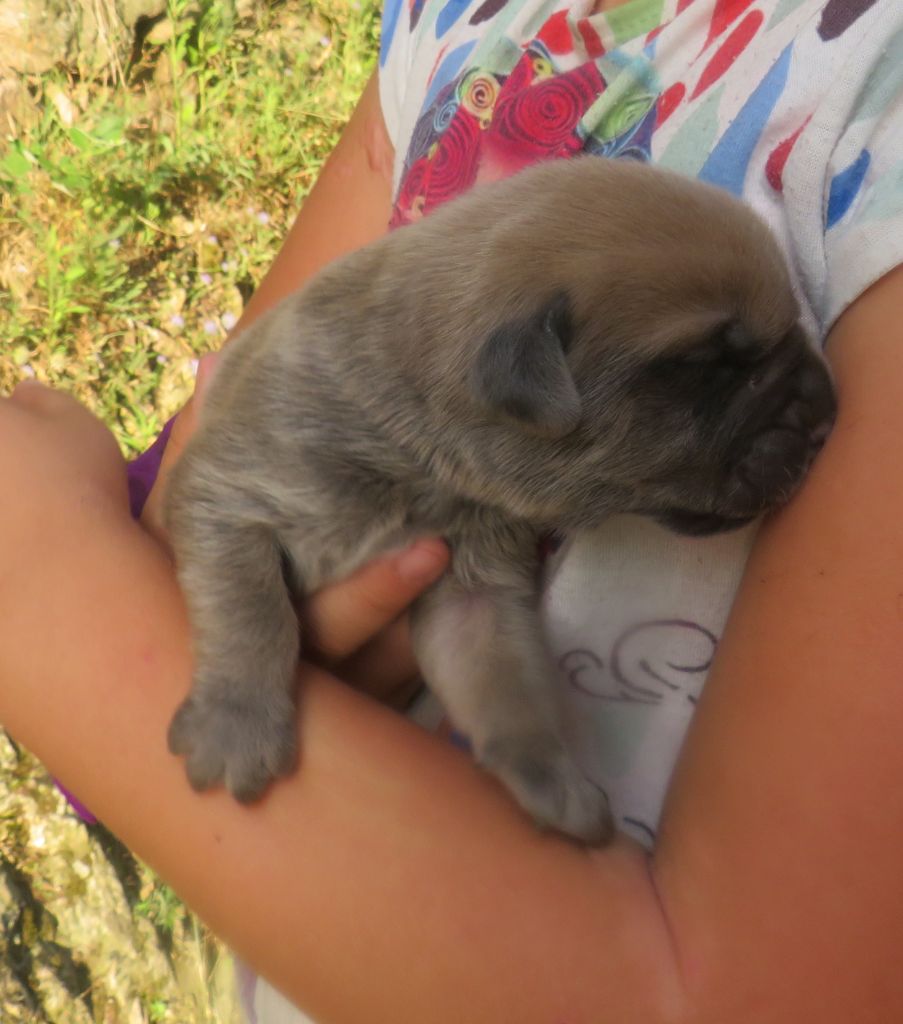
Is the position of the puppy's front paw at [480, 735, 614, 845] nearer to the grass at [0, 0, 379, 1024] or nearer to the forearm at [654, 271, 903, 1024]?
the forearm at [654, 271, 903, 1024]

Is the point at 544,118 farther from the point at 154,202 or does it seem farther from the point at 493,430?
the point at 154,202

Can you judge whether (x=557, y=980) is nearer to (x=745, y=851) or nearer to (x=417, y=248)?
(x=745, y=851)

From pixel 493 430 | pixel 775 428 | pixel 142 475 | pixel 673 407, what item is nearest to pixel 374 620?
pixel 493 430

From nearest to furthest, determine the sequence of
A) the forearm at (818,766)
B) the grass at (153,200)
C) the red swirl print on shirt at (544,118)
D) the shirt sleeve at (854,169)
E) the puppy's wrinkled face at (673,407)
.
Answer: the forearm at (818,766)
the shirt sleeve at (854,169)
the puppy's wrinkled face at (673,407)
the red swirl print on shirt at (544,118)
the grass at (153,200)

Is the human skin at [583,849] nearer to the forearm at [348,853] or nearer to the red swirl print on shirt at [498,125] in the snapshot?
the forearm at [348,853]

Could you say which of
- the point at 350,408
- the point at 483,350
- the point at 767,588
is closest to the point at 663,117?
the point at 483,350

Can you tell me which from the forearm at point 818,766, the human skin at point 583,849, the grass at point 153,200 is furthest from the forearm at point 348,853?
the grass at point 153,200
